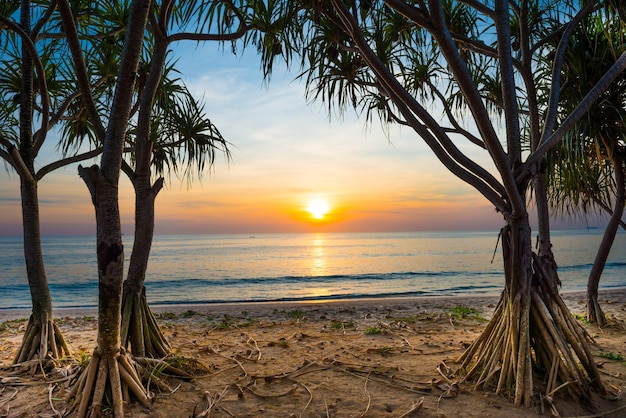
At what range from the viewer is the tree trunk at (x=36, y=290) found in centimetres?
407

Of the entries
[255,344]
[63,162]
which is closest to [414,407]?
[255,344]

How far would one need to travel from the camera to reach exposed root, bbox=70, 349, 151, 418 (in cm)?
286

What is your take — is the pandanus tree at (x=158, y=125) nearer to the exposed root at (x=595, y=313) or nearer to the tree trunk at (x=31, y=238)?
the tree trunk at (x=31, y=238)

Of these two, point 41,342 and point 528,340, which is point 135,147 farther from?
point 528,340

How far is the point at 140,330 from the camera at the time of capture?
12.6 feet

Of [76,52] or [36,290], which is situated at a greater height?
[76,52]

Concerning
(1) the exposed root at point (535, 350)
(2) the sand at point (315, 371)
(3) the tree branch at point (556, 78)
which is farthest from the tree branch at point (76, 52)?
(3) the tree branch at point (556, 78)

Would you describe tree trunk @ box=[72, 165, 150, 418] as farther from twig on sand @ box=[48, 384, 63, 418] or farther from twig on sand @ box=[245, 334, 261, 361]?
twig on sand @ box=[245, 334, 261, 361]

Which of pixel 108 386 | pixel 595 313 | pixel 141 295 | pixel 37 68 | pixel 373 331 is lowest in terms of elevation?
pixel 373 331

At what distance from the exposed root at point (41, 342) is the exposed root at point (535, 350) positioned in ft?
11.9

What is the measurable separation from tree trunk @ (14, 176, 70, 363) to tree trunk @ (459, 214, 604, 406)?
3.68 m

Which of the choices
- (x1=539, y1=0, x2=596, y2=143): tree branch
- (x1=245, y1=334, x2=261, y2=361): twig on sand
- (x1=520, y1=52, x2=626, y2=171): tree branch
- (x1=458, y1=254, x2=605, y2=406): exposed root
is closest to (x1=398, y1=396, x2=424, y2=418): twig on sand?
(x1=458, y1=254, x2=605, y2=406): exposed root

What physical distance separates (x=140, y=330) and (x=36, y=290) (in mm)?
1220

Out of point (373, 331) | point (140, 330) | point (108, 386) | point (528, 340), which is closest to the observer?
point (108, 386)
